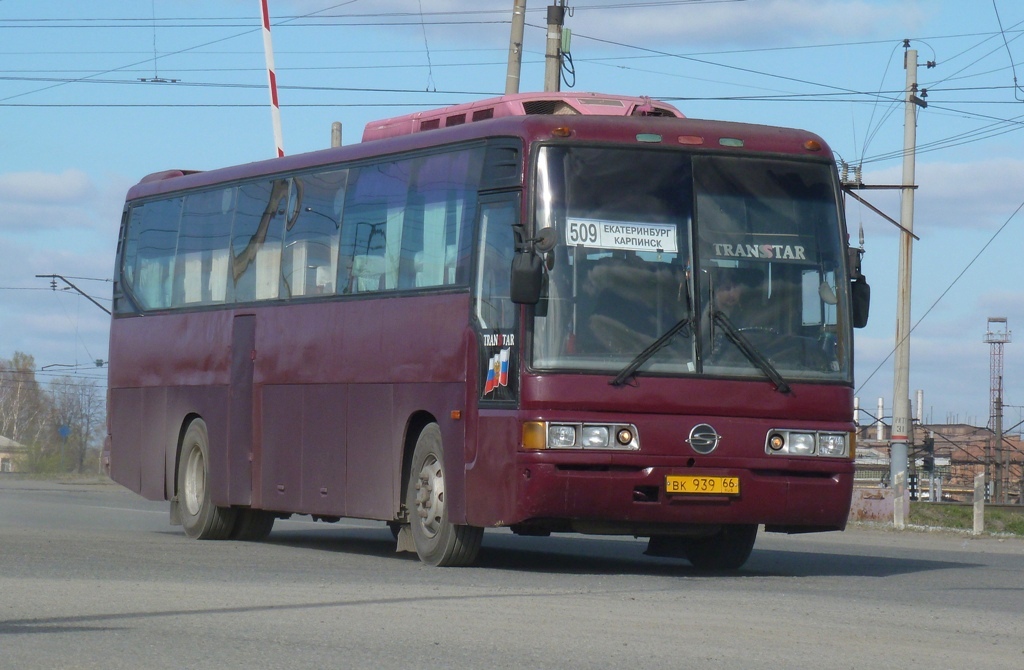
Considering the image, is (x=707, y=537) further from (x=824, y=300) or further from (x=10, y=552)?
(x=10, y=552)

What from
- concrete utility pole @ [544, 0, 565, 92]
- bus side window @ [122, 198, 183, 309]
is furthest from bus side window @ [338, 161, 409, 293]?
concrete utility pole @ [544, 0, 565, 92]

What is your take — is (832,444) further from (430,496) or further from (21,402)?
(21,402)

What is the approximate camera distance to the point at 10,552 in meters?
14.5

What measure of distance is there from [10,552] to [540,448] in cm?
484

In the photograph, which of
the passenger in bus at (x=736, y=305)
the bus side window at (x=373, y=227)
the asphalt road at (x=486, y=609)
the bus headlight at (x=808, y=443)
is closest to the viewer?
the asphalt road at (x=486, y=609)

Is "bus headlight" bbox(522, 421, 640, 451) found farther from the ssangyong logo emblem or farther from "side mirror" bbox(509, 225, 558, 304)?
"side mirror" bbox(509, 225, 558, 304)

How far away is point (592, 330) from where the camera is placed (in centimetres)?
1284

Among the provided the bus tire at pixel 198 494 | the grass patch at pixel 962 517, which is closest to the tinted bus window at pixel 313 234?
the bus tire at pixel 198 494

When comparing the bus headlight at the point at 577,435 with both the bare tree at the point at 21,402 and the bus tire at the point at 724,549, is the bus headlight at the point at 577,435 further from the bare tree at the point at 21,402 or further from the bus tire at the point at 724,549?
the bare tree at the point at 21,402

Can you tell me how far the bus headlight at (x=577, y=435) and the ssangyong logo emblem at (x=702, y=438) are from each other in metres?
0.47

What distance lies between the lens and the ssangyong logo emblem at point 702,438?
42.7 ft

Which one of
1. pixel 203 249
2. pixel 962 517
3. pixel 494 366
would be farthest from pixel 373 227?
pixel 962 517

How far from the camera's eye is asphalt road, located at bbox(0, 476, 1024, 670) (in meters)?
8.08

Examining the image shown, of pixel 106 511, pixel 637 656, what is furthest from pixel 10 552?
pixel 106 511
